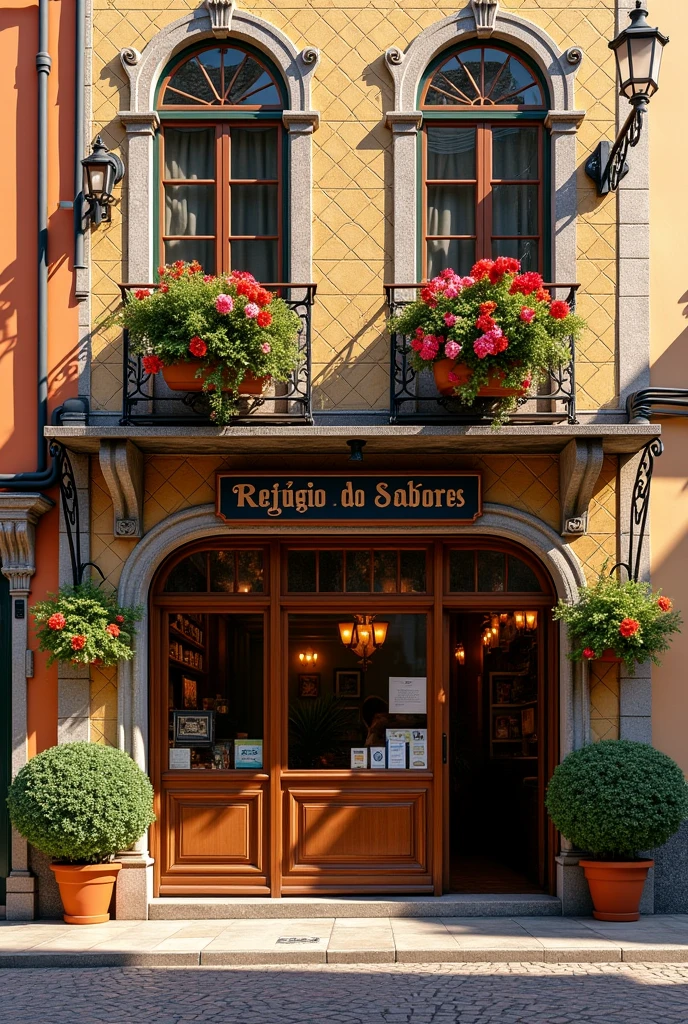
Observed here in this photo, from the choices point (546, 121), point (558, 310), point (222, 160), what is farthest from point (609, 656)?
point (222, 160)

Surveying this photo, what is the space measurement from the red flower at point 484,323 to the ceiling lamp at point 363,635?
9.71 ft

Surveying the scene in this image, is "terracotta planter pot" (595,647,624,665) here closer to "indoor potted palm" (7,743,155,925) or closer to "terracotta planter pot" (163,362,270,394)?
"terracotta planter pot" (163,362,270,394)

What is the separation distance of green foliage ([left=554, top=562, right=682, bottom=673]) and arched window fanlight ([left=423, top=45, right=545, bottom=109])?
4462mm

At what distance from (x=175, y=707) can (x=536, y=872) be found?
3670 millimetres

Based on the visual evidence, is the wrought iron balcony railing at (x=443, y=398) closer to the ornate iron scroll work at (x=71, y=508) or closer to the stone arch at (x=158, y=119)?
the stone arch at (x=158, y=119)

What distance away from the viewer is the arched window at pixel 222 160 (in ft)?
39.2

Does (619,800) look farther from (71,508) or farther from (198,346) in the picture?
(71,508)

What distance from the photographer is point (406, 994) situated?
8820mm

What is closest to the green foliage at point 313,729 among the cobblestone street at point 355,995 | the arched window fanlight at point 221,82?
the cobblestone street at point 355,995

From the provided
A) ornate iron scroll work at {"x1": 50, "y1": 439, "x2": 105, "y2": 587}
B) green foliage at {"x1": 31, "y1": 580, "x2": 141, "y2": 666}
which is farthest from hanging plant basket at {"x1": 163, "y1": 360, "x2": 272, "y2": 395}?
green foliage at {"x1": 31, "y1": 580, "x2": 141, "y2": 666}

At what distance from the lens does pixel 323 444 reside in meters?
11.3

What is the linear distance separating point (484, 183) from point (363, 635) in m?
4.18

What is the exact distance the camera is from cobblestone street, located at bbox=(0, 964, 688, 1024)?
26.9 feet

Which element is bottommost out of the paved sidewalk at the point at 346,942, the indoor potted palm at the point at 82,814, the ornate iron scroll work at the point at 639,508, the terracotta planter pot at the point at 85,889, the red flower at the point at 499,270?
the paved sidewalk at the point at 346,942
